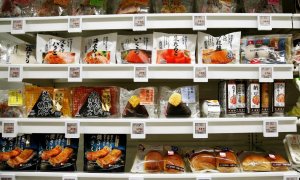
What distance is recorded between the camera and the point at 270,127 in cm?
167

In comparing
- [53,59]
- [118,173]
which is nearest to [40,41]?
[53,59]

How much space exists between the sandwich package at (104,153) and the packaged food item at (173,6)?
2.86 ft

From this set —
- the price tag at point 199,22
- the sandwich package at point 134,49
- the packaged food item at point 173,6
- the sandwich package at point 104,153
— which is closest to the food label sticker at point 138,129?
the sandwich package at point 104,153

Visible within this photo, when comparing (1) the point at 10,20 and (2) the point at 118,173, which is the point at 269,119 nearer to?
(2) the point at 118,173

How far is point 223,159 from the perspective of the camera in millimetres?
1696

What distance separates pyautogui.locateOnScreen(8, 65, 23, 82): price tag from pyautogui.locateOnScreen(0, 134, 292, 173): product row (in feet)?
1.24

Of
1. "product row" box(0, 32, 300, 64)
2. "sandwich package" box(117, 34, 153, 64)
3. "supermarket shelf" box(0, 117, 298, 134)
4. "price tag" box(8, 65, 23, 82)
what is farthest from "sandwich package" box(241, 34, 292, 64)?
"price tag" box(8, 65, 23, 82)

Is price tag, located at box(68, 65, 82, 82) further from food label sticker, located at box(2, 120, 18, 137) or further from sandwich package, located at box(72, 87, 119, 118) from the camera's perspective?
food label sticker, located at box(2, 120, 18, 137)

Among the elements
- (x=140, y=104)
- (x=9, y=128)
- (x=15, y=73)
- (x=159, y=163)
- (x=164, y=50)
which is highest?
(x=164, y=50)

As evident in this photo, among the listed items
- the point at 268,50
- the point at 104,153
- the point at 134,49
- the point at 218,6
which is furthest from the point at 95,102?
the point at 268,50

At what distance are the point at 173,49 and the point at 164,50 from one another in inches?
2.2

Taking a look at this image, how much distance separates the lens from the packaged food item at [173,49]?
69.0 inches

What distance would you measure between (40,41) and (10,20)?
0.70ft

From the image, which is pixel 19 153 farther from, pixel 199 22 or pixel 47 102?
pixel 199 22
